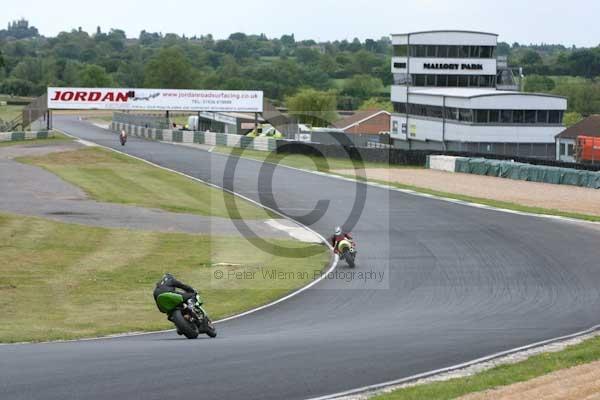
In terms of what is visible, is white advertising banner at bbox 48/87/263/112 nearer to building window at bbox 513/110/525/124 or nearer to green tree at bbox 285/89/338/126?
building window at bbox 513/110/525/124

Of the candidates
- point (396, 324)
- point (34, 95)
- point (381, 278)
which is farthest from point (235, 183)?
point (34, 95)

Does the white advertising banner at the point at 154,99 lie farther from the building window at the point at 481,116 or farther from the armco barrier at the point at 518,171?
the armco barrier at the point at 518,171

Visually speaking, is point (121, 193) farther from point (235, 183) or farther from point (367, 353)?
point (367, 353)

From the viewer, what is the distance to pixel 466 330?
19.4m

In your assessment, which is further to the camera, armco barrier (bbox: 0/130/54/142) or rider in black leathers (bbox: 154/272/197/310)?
armco barrier (bbox: 0/130/54/142)

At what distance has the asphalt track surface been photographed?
13.2m

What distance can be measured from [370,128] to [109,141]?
49481 mm

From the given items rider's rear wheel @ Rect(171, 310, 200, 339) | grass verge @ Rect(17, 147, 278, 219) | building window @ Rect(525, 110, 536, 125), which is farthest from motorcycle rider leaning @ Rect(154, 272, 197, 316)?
building window @ Rect(525, 110, 536, 125)

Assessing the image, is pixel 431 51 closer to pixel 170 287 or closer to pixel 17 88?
pixel 170 287

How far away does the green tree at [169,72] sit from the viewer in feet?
591

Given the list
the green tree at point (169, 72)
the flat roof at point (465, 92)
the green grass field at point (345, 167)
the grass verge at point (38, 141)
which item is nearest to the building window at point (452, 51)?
the flat roof at point (465, 92)

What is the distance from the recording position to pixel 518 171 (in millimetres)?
62656

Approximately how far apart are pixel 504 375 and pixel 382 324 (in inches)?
240

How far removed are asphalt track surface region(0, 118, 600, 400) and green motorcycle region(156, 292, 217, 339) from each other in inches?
16.1
